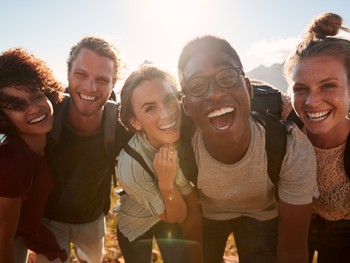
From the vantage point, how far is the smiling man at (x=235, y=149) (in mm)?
2820

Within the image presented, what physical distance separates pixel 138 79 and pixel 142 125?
48 centimetres

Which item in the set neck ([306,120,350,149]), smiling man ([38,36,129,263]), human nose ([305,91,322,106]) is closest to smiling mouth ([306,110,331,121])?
human nose ([305,91,322,106])

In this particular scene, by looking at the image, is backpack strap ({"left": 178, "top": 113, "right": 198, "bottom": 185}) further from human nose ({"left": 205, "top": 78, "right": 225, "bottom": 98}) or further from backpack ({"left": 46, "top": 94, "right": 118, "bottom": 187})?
backpack ({"left": 46, "top": 94, "right": 118, "bottom": 187})

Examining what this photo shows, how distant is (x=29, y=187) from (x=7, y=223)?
0.36 metres

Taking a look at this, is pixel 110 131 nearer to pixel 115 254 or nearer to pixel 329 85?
pixel 329 85

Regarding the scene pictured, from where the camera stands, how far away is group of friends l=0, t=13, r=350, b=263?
2.90 meters

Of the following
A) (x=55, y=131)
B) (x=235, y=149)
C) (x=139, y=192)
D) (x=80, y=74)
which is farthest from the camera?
(x=80, y=74)

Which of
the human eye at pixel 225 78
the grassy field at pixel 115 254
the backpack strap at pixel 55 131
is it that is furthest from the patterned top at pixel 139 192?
the grassy field at pixel 115 254

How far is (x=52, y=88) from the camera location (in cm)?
371

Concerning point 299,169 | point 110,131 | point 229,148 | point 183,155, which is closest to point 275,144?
point 299,169

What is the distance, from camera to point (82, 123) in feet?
12.7

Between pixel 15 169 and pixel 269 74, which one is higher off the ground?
pixel 269 74

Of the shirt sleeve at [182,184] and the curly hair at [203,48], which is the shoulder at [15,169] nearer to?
the shirt sleeve at [182,184]

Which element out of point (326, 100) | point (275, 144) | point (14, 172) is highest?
point (326, 100)
